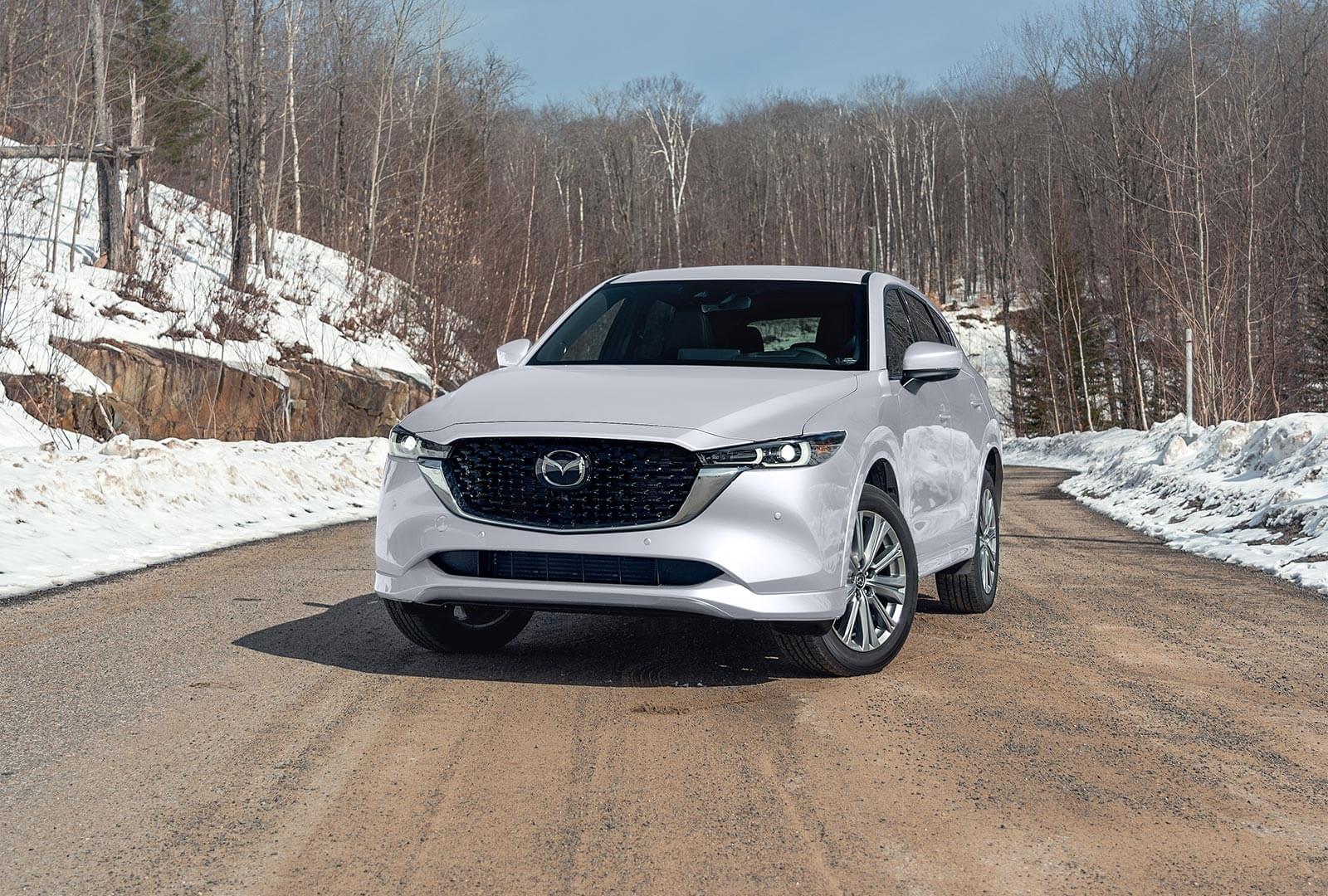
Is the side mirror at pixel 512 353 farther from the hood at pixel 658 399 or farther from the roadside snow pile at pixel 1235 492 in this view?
the roadside snow pile at pixel 1235 492

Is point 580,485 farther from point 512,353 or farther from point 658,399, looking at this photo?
point 512,353

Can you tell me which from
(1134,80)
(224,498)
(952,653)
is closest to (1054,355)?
(1134,80)

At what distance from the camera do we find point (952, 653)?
21.2 feet

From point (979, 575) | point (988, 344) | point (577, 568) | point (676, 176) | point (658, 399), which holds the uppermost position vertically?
point (676, 176)

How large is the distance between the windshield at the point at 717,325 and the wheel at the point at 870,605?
0.95 m

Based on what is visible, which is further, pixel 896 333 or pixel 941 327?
pixel 941 327

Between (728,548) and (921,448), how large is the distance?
189 cm

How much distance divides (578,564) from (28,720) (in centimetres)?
214

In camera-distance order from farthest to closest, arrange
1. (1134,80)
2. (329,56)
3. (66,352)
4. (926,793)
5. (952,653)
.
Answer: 1. (1134,80)
2. (329,56)
3. (66,352)
4. (952,653)
5. (926,793)

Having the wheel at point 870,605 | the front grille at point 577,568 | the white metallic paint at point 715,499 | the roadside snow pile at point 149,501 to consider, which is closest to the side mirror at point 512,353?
the white metallic paint at point 715,499

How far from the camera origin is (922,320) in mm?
7863

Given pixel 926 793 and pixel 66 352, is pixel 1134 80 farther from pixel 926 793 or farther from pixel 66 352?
pixel 926 793

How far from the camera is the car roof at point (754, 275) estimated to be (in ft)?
23.1

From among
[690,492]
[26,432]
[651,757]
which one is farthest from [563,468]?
[26,432]
